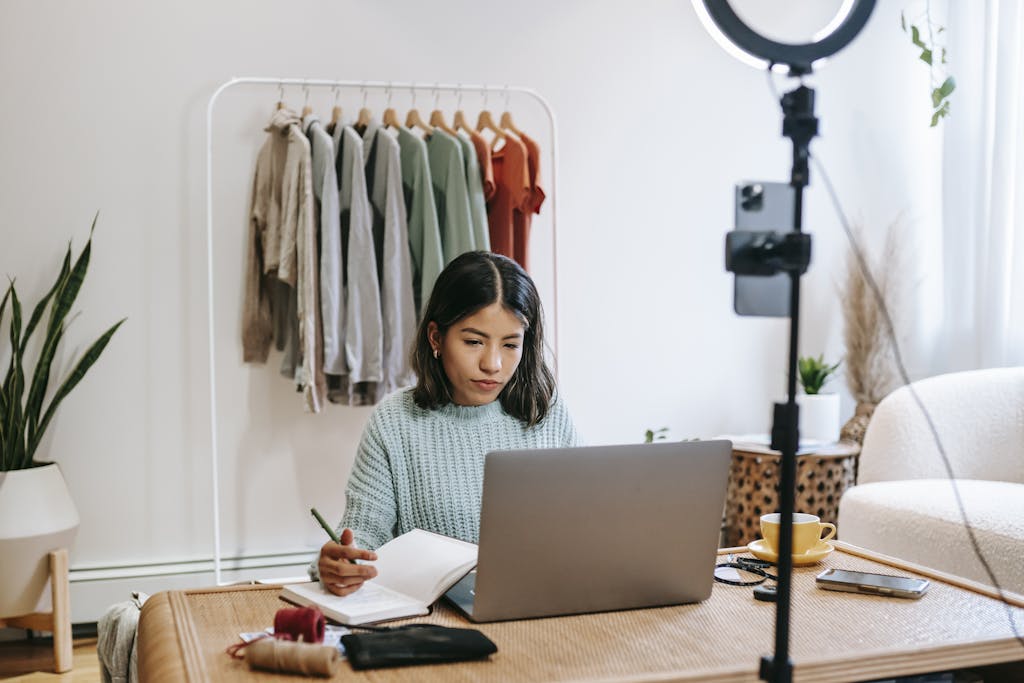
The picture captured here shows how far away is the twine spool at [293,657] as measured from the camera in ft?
3.75

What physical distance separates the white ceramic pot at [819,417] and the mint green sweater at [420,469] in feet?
6.34

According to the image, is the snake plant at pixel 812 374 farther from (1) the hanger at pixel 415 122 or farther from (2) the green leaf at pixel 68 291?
(2) the green leaf at pixel 68 291

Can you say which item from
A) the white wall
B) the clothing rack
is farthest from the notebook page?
the white wall

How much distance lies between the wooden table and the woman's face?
470 millimetres

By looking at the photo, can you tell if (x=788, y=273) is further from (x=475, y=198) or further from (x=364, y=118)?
(x=364, y=118)

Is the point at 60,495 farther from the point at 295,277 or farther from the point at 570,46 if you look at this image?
the point at 570,46

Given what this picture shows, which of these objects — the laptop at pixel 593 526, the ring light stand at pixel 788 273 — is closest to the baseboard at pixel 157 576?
the laptop at pixel 593 526

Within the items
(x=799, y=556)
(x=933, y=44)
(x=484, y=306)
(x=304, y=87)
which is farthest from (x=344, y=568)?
(x=933, y=44)

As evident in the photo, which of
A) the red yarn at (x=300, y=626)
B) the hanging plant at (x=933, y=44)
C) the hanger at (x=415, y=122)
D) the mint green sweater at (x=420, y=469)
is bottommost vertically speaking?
the red yarn at (x=300, y=626)

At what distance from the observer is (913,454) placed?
2.95 metres

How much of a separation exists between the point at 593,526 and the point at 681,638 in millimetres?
173

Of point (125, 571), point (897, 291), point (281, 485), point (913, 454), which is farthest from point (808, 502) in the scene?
point (125, 571)

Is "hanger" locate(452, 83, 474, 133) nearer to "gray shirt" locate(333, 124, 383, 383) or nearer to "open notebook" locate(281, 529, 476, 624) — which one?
"gray shirt" locate(333, 124, 383, 383)

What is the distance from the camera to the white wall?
3105 mm
